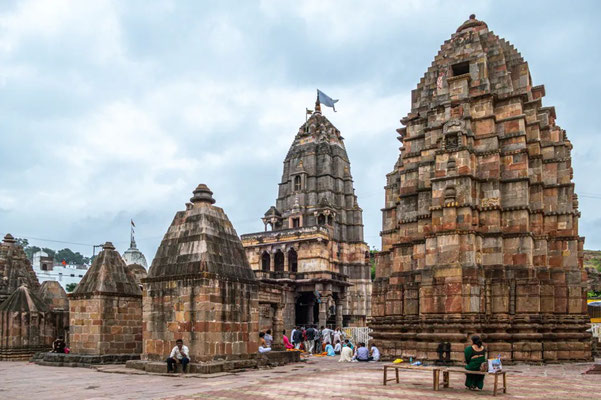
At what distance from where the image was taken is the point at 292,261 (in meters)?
60.1

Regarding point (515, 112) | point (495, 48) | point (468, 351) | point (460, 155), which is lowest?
point (468, 351)

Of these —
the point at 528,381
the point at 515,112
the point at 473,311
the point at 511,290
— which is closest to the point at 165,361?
the point at 528,381

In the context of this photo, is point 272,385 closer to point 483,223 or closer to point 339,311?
point 483,223

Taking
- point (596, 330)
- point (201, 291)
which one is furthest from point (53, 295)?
point (596, 330)

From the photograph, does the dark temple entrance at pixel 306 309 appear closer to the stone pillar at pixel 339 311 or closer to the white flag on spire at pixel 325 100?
the stone pillar at pixel 339 311

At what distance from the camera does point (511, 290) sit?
20.2 metres

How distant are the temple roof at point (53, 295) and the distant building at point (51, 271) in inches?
2545

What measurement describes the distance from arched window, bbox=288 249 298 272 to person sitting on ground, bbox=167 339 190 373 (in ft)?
147

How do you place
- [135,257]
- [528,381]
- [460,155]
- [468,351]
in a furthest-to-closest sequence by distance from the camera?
1. [135,257]
2. [460,155]
3. [528,381]
4. [468,351]

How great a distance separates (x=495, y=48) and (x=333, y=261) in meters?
38.4

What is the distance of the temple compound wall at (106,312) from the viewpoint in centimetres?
1895

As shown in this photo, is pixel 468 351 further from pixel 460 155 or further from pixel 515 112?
pixel 515 112

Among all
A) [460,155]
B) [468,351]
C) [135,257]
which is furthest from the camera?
[135,257]

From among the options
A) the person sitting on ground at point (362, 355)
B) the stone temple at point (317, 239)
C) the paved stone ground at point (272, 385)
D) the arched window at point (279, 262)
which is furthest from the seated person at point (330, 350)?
the arched window at point (279, 262)
